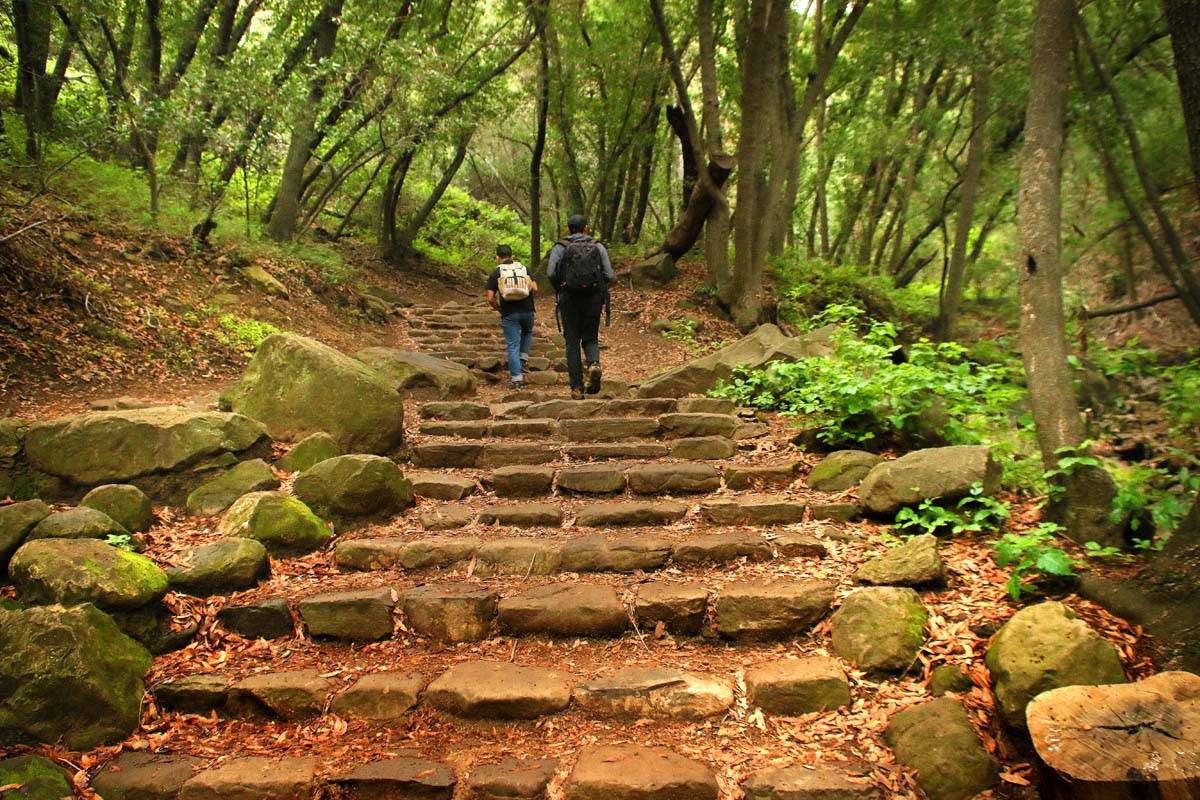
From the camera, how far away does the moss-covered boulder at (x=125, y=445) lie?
175 inches

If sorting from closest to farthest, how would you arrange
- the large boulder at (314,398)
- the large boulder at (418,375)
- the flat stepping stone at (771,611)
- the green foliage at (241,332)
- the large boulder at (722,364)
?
the flat stepping stone at (771,611) < the large boulder at (314,398) < the large boulder at (722,364) < the large boulder at (418,375) < the green foliage at (241,332)

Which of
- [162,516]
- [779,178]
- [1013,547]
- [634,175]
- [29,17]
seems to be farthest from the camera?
[634,175]

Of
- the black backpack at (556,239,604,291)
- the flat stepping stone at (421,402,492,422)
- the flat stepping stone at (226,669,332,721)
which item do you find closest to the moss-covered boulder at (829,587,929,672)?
the flat stepping stone at (226,669,332,721)

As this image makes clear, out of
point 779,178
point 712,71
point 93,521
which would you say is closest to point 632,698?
point 93,521

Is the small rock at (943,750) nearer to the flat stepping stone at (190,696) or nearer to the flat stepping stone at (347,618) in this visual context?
the flat stepping stone at (347,618)

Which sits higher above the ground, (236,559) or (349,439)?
(349,439)

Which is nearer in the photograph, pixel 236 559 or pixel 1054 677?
pixel 1054 677

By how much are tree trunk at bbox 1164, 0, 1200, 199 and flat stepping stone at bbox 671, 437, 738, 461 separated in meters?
3.67

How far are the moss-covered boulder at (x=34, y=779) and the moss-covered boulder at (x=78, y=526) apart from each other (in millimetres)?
1428

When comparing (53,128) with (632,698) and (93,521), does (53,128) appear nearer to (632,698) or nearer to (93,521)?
(93,521)

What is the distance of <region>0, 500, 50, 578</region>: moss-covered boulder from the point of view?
11.9 feet

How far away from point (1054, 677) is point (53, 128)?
1269 cm

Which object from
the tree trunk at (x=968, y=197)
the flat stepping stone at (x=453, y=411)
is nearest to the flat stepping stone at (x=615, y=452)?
the flat stepping stone at (x=453, y=411)

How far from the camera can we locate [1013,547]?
3.45 m
